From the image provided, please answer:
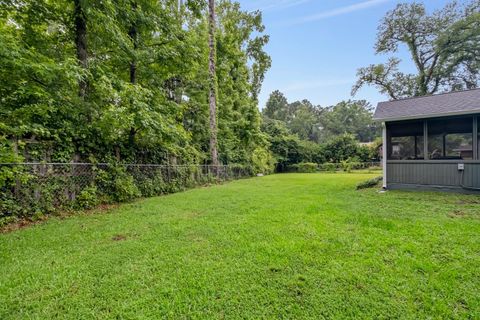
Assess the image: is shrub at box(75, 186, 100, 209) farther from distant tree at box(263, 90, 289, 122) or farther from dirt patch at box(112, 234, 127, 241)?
distant tree at box(263, 90, 289, 122)

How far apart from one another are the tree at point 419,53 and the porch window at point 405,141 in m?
13.8

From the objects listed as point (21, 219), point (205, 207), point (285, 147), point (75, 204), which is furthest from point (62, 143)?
point (285, 147)

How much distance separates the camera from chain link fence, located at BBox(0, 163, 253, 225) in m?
4.18

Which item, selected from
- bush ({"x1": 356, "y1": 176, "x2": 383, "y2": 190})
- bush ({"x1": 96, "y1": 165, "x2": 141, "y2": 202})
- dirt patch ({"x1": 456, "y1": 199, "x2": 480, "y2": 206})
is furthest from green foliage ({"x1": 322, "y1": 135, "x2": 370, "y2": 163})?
bush ({"x1": 96, "y1": 165, "x2": 141, "y2": 202})

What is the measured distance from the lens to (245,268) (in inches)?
99.7

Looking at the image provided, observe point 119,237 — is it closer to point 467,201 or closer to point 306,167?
point 467,201

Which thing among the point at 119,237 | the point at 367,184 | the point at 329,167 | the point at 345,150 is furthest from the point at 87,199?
the point at 345,150

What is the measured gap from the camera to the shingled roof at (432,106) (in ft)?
22.8

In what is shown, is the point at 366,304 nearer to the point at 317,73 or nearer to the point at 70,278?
A: the point at 70,278

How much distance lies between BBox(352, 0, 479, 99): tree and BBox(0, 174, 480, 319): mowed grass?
764 inches

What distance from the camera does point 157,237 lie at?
3574 mm

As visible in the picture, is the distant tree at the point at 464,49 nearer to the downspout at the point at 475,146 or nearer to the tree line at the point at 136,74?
the tree line at the point at 136,74

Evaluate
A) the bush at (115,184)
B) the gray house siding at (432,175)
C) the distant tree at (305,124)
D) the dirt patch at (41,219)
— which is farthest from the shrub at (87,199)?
the distant tree at (305,124)

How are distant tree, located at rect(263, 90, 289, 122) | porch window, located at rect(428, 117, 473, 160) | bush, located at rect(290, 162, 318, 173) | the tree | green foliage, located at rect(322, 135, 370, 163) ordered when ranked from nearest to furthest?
1. porch window, located at rect(428, 117, 473, 160)
2. the tree
3. bush, located at rect(290, 162, 318, 173)
4. green foliage, located at rect(322, 135, 370, 163)
5. distant tree, located at rect(263, 90, 289, 122)
